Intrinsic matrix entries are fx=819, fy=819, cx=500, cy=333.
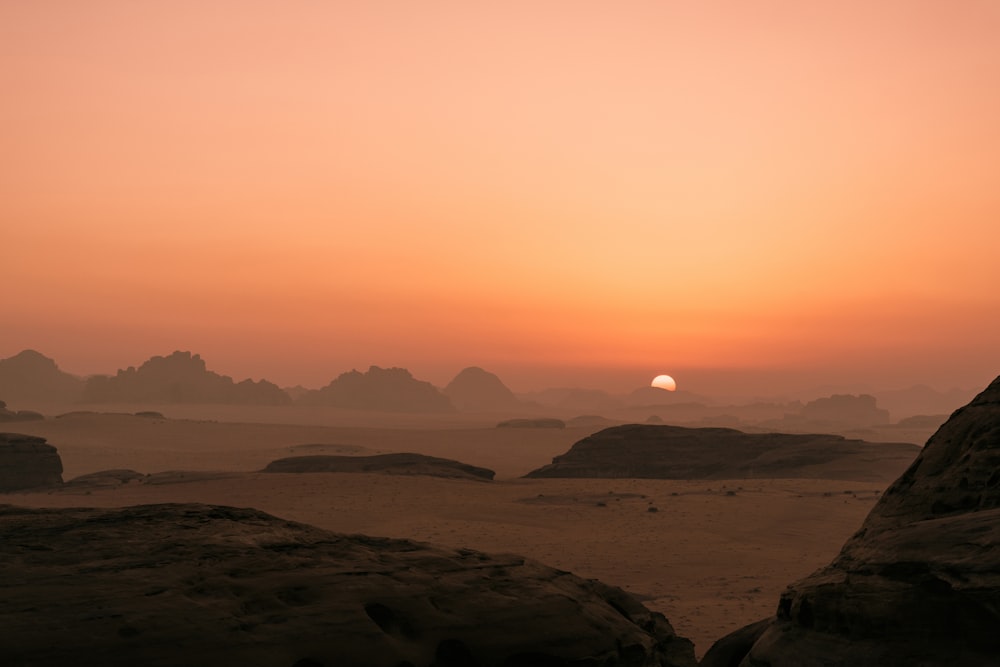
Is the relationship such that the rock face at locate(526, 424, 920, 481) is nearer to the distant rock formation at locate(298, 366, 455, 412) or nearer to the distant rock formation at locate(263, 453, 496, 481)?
the distant rock formation at locate(263, 453, 496, 481)

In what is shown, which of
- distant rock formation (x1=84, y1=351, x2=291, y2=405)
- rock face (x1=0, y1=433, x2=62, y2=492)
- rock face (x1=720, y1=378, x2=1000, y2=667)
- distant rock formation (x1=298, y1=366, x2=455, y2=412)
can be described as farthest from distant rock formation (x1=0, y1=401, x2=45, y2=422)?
distant rock formation (x1=298, y1=366, x2=455, y2=412)

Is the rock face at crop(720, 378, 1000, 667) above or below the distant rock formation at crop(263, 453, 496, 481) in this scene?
above

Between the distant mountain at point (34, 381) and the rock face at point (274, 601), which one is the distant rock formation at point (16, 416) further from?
the rock face at point (274, 601)

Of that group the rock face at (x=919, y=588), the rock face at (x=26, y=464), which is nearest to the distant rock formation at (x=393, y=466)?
the rock face at (x=26, y=464)

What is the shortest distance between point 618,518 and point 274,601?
18339 millimetres

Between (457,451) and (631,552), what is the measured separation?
1765 inches

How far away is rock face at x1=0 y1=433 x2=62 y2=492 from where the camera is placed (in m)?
33.1

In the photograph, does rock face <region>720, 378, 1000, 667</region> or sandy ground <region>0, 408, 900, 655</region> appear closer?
rock face <region>720, 378, 1000, 667</region>

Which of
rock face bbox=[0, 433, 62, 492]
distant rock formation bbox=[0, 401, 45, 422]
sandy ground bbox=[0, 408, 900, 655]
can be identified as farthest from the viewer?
distant rock formation bbox=[0, 401, 45, 422]

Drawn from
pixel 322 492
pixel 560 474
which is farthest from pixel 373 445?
pixel 322 492

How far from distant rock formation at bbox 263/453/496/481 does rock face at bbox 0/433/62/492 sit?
887 centimetres

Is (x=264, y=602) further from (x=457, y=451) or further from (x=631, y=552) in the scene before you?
(x=457, y=451)

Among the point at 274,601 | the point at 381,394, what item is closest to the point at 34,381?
the point at 381,394

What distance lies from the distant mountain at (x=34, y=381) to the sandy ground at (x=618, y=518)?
10615 cm
